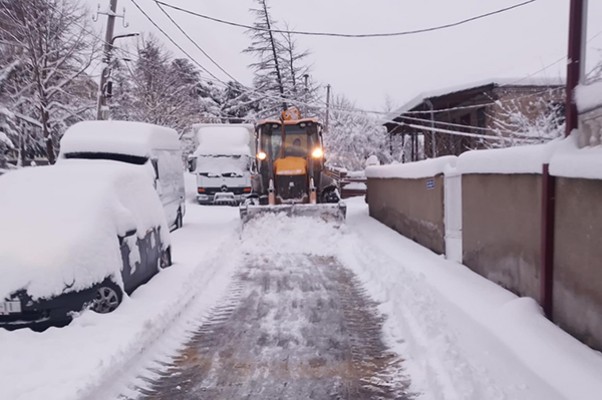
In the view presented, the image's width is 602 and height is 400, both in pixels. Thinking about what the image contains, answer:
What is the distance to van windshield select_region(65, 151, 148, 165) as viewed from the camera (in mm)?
11820

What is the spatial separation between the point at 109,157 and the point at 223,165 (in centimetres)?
1053

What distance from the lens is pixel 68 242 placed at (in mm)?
5449

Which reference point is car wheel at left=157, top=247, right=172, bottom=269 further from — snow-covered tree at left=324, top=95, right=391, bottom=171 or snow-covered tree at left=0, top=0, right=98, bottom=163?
snow-covered tree at left=324, top=95, right=391, bottom=171

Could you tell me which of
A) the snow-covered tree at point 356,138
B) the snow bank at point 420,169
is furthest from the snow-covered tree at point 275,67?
the snow bank at point 420,169

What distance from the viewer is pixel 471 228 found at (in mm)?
7500

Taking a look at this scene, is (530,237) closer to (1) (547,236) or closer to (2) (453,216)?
(1) (547,236)

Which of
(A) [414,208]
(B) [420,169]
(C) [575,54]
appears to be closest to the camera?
(C) [575,54]

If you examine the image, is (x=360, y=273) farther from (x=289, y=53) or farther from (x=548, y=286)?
(x=289, y=53)

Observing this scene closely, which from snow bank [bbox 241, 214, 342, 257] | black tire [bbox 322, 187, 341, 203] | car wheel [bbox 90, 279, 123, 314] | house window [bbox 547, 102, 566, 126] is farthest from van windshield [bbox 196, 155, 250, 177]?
car wheel [bbox 90, 279, 123, 314]

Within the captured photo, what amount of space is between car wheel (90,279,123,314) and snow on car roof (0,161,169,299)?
12 cm

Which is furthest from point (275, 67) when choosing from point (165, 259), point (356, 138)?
point (165, 259)

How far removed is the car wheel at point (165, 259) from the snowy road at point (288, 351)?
1.47 m

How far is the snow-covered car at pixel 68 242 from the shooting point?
5.14 m

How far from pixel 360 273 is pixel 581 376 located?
532cm
